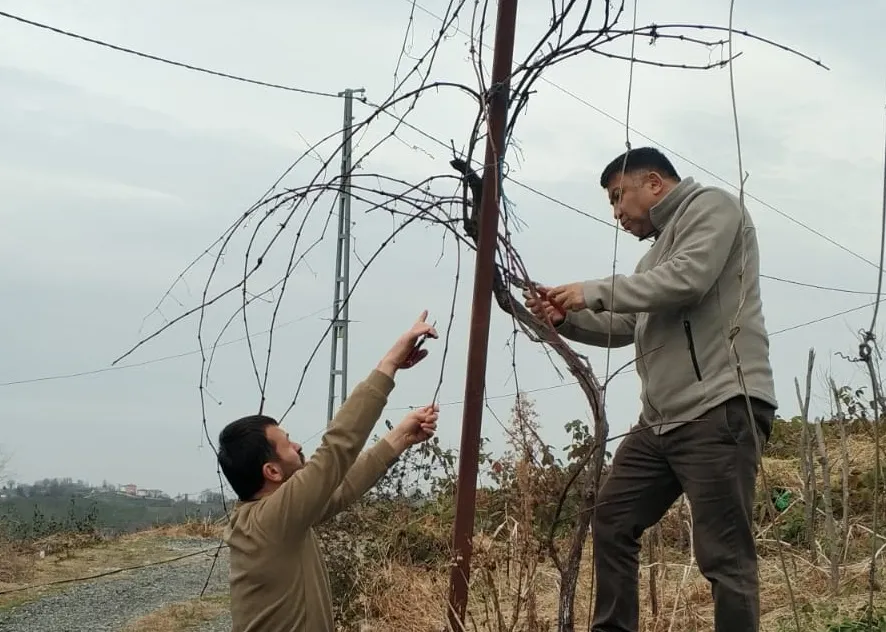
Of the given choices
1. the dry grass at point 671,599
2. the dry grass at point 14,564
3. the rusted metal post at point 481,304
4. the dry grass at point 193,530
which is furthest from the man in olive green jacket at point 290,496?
the dry grass at point 193,530

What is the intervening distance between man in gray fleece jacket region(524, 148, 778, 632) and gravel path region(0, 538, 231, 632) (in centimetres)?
465

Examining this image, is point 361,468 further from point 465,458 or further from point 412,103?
point 412,103

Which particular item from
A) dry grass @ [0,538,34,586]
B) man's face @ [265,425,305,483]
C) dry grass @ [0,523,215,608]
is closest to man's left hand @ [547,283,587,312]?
man's face @ [265,425,305,483]

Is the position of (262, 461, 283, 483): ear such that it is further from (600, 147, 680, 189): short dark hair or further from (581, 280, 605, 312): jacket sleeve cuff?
(600, 147, 680, 189): short dark hair

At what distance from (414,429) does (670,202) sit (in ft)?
3.67

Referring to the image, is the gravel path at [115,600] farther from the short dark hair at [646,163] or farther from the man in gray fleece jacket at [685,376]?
the short dark hair at [646,163]

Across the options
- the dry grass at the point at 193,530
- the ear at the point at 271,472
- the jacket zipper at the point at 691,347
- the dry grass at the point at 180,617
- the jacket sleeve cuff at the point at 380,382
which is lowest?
the dry grass at the point at 180,617

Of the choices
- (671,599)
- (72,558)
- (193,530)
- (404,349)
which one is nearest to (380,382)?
(404,349)

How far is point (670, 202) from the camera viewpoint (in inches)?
127

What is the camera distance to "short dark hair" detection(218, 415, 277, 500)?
110 inches

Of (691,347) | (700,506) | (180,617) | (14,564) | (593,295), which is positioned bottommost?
(180,617)

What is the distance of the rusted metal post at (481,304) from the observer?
267cm

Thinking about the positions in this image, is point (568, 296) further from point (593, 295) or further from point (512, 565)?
point (512, 565)

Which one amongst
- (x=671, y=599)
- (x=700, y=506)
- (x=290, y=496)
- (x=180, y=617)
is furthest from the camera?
(x=180, y=617)
